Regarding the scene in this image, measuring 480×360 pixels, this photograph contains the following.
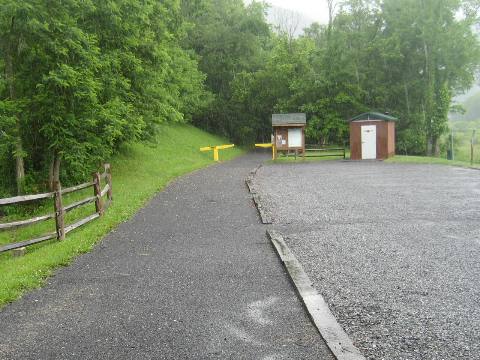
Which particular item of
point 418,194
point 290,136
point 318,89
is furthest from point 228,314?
point 318,89

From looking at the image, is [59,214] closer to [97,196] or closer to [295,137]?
[97,196]

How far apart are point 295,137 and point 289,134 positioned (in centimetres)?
47

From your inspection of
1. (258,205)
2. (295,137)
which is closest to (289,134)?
(295,137)

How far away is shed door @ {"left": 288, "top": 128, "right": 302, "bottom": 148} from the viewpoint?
31.4 metres

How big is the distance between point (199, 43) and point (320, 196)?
40.9 m

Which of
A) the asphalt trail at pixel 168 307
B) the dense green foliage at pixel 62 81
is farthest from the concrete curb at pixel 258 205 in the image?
the dense green foliage at pixel 62 81

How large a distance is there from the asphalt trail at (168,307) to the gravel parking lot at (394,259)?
1.98 ft

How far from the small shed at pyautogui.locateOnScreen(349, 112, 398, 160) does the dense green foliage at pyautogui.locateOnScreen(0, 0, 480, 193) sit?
11.4 metres

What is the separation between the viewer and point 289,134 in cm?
3147

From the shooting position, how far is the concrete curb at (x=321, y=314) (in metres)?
4.04

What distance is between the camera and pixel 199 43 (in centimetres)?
5088

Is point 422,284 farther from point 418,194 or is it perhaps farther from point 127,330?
point 418,194

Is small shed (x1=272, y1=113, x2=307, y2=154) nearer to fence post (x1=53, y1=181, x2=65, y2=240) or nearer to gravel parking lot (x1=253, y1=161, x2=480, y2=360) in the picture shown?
gravel parking lot (x1=253, y1=161, x2=480, y2=360)

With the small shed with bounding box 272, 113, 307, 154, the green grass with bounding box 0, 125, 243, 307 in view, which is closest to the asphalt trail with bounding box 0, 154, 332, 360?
the green grass with bounding box 0, 125, 243, 307
